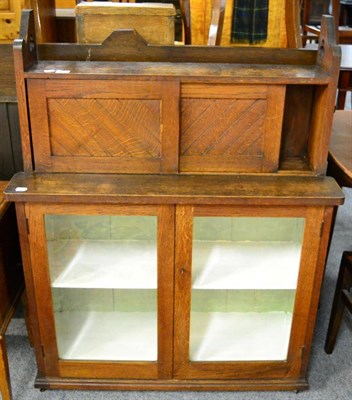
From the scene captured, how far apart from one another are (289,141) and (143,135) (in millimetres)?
504

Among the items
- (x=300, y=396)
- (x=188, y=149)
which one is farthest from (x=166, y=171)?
(x=300, y=396)

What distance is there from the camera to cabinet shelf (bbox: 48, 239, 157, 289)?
67.7 inches

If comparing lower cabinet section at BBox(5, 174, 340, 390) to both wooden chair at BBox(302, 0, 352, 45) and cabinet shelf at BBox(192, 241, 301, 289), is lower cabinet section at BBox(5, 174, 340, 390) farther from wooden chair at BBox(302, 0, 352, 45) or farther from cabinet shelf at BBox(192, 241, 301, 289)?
wooden chair at BBox(302, 0, 352, 45)

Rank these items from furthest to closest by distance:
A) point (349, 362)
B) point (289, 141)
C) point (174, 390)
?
point (349, 362)
point (174, 390)
point (289, 141)

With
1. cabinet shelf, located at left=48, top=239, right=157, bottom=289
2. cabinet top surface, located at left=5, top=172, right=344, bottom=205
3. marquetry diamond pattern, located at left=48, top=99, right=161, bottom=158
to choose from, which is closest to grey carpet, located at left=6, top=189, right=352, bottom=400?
cabinet shelf, located at left=48, top=239, right=157, bottom=289

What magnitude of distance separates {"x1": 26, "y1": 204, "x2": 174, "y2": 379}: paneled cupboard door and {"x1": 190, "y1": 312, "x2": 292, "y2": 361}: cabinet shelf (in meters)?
0.14

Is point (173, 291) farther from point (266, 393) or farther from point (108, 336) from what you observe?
point (266, 393)

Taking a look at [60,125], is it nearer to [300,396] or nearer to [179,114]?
[179,114]

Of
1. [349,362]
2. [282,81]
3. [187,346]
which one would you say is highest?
[282,81]

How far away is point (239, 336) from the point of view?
1.91 m

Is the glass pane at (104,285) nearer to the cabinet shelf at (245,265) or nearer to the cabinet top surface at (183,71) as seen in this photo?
the cabinet shelf at (245,265)

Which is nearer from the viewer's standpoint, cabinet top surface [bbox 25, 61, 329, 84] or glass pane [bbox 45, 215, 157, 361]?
cabinet top surface [bbox 25, 61, 329, 84]

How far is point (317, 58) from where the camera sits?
1.70m

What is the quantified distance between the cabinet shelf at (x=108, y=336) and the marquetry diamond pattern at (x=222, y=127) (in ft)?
2.20
